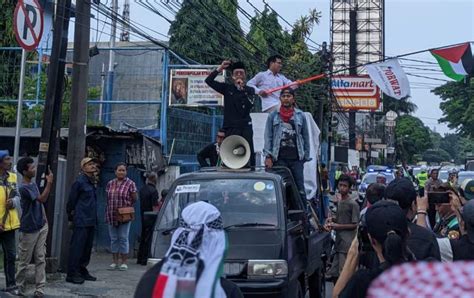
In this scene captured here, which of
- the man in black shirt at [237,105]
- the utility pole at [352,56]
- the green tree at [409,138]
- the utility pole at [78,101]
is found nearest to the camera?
the man in black shirt at [237,105]

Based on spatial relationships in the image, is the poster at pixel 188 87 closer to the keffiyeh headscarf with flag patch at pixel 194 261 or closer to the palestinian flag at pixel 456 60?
the palestinian flag at pixel 456 60

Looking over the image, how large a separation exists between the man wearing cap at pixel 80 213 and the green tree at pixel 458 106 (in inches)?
1508

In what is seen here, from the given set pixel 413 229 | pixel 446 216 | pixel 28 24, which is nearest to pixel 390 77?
pixel 28 24

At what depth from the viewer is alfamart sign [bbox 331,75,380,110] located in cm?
→ 4150

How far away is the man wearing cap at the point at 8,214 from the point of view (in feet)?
28.2

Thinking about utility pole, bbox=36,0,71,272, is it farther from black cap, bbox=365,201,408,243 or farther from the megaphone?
black cap, bbox=365,201,408,243

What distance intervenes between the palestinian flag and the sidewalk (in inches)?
334

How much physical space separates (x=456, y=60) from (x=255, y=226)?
10.1 meters

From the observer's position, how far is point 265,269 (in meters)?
6.65

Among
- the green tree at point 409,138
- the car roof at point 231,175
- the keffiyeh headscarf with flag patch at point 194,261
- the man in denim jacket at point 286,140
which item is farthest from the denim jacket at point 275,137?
the green tree at point 409,138

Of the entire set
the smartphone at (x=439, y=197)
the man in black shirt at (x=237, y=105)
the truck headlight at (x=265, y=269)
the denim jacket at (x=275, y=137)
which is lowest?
the truck headlight at (x=265, y=269)

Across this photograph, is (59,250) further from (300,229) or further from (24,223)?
(300,229)

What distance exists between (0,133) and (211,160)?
17.6ft

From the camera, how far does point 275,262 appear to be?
6691 millimetres
